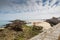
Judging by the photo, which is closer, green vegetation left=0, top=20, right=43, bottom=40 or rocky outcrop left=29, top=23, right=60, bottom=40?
green vegetation left=0, top=20, right=43, bottom=40

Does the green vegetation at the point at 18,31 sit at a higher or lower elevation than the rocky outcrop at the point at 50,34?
higher

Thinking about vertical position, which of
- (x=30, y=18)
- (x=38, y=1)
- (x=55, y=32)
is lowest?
(x=55, y=32)

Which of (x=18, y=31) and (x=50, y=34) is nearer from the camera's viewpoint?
(x=18, y=31)

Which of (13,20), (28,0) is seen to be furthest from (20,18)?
(28,0)

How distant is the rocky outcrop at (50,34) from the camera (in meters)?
3.04

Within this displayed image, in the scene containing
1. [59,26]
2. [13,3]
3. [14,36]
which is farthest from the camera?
[59,26]

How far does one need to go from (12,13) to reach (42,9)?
0.60m

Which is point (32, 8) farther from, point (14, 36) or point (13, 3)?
point (14, 36)

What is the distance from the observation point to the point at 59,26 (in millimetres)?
3416

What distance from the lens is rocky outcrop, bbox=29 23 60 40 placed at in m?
3.04

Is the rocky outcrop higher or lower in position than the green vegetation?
lower

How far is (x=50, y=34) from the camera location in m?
3.18

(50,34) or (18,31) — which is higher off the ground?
(18,31)

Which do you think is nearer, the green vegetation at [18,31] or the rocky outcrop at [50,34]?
the green vegetation at [18,31]
